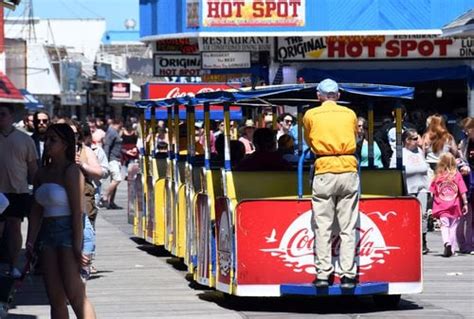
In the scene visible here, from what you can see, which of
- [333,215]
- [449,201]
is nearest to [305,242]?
[333,215]

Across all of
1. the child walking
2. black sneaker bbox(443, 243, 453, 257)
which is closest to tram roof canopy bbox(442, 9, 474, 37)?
the child walking

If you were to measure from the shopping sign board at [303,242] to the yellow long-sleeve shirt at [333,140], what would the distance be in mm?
436

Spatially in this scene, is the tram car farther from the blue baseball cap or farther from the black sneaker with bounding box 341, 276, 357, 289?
the blue baseball cap

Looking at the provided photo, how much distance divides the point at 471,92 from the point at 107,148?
7666mm

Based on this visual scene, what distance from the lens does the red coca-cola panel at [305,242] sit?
1138 cm

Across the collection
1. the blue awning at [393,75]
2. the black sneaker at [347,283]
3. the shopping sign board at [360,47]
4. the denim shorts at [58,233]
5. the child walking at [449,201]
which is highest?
the shopping sign board at [360,47]

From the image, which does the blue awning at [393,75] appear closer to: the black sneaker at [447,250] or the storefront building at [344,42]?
the storefront building at [344,42]

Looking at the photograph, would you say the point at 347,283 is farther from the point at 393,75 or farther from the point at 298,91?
the point at 393,75

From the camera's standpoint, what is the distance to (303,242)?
1145cm

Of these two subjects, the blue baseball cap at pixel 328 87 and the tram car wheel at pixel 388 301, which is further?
the tram car wheel at pixel 388 301

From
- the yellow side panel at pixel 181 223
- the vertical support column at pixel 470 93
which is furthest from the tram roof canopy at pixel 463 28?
the yellow side panel at pixel 181 223

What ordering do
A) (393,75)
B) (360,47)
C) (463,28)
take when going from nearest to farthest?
1. (463,28)
2. (393,75)
3. (360,47)

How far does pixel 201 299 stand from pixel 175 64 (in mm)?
18491

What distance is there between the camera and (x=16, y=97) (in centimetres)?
2839
